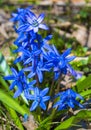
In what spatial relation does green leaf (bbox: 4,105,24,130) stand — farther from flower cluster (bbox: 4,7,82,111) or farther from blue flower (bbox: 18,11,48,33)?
blue flower (bbox: 18,11,48,33)

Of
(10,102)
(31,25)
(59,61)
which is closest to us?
(59,61)

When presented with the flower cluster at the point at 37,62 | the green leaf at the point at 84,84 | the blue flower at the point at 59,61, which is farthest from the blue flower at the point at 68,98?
the green leaf at the point at 84,84

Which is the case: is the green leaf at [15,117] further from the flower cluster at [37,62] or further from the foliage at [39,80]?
the flower cluster at [37,62]

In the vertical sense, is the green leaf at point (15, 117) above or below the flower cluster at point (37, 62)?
below

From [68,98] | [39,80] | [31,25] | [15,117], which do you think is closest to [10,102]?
[15,117]

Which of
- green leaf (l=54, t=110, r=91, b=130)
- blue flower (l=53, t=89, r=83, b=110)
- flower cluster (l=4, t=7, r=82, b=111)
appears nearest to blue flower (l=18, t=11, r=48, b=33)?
Answer: flower cluster (l=4, t=7, r=82, b=111)

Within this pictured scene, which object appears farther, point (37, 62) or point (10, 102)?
point (10, 102)

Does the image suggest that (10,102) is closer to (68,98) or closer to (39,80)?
(39,80)

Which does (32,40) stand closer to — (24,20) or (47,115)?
(24,20)

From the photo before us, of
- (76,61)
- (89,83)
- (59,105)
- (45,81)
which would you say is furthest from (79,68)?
(59,105)
